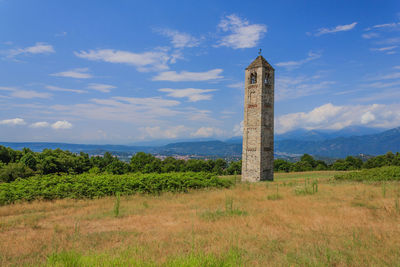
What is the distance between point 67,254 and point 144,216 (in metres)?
4.51

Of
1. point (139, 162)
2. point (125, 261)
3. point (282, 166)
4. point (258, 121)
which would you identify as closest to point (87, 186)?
point (125, 261)

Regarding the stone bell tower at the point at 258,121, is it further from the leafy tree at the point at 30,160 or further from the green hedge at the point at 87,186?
the leafy tree at the point at 30,160

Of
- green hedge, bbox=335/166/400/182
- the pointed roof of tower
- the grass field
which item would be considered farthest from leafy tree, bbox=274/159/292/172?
the grass field

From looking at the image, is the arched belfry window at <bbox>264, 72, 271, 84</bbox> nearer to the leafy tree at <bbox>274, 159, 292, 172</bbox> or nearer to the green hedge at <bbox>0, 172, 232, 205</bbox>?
the green hedge at <bbox>0, 172, 232, 205</bbox>

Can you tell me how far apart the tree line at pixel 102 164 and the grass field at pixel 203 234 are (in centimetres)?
1441

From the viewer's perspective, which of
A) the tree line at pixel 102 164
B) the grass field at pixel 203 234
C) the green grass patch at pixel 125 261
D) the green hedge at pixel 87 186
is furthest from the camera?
the tree line at pixel 102 164

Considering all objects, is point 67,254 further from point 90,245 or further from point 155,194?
point 155,194

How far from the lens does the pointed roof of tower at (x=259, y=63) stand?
2839 centimetres

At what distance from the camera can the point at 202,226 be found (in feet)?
25.2

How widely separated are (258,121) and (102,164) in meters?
34.9

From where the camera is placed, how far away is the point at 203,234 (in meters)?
6.95

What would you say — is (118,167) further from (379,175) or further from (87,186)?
(379,175)

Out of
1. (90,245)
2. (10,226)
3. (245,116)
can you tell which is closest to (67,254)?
(90,245)

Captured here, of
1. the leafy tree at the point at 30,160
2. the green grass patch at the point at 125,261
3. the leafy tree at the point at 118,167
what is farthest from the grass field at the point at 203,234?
the leafy tree at the point at 118,167
